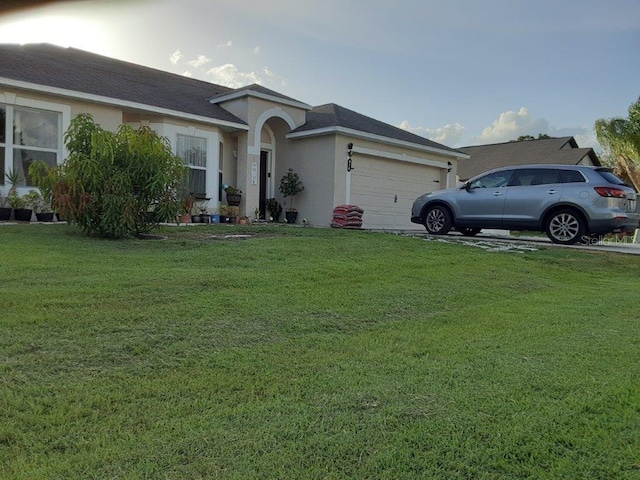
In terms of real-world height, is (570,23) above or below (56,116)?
above

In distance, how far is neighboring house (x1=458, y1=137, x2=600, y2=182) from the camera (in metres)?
30.5

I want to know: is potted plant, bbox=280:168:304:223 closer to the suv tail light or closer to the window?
the window

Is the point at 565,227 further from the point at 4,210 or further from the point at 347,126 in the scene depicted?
the point at 4,210

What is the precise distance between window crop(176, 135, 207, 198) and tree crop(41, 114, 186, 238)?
4.67 m

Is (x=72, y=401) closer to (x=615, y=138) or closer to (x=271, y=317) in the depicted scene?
(x=271, y=317)

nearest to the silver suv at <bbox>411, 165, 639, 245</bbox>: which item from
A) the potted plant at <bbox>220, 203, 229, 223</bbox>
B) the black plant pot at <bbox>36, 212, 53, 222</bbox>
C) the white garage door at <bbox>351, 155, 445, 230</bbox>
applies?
the white garage door at <bbox>351, 155, 445, 230</bbox>

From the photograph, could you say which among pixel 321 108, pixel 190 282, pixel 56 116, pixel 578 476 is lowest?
pixel 578 476

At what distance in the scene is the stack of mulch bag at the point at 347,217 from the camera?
1386cm

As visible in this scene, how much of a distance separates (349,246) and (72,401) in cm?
620

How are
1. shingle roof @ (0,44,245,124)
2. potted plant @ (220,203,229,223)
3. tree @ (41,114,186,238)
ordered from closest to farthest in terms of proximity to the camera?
tree @ (41,114,186,238), shingle roof @ (0,44,245,124), potted plant @ (220,203,229,223)

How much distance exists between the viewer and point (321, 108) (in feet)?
57.9

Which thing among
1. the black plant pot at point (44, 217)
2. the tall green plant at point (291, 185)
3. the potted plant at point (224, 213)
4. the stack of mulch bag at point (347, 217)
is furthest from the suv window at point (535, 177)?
the black plant pot at point (44, 217)

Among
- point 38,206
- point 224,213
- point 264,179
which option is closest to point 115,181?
point 38,206

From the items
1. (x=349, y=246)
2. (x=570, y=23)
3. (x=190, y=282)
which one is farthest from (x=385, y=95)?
(x=190, y=282)
